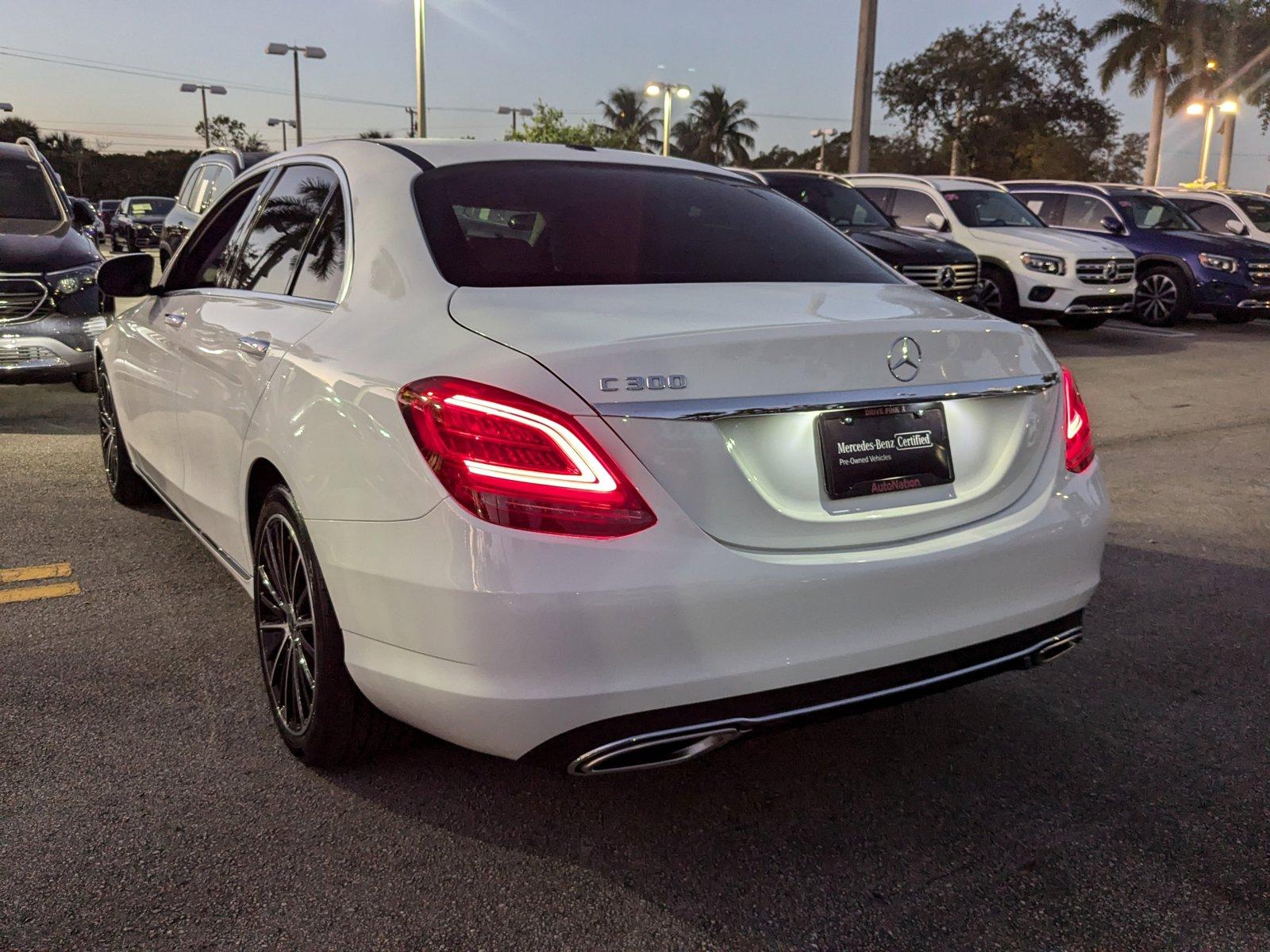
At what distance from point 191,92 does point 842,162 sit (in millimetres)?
36612

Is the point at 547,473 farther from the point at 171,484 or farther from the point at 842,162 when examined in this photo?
the point at 842,162

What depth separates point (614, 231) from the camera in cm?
327

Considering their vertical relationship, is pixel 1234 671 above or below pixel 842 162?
below

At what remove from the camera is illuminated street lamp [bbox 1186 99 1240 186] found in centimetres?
4384

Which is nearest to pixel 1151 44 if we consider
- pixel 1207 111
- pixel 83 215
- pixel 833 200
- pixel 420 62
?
pixel 1207 111

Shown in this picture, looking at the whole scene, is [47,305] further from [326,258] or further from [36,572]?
[326,258]

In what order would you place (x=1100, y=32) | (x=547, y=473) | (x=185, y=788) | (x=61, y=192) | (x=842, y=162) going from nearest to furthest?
(x=547, y=473) → (x=185, y=788) → (x=61, y=192) → (x=1100, y=32) → (x=842, y=162)

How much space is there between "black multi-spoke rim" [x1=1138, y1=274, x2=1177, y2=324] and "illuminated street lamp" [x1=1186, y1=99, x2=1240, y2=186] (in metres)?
30.2

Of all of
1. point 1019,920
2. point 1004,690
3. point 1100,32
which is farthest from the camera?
point 1100,32

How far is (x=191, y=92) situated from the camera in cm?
5506

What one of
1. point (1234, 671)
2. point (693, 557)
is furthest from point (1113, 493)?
point (693, 557)

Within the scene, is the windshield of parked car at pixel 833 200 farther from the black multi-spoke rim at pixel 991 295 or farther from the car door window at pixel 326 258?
the car door window at pixel 326 258

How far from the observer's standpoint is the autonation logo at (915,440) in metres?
2.55

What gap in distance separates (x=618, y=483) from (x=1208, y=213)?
1887cm
